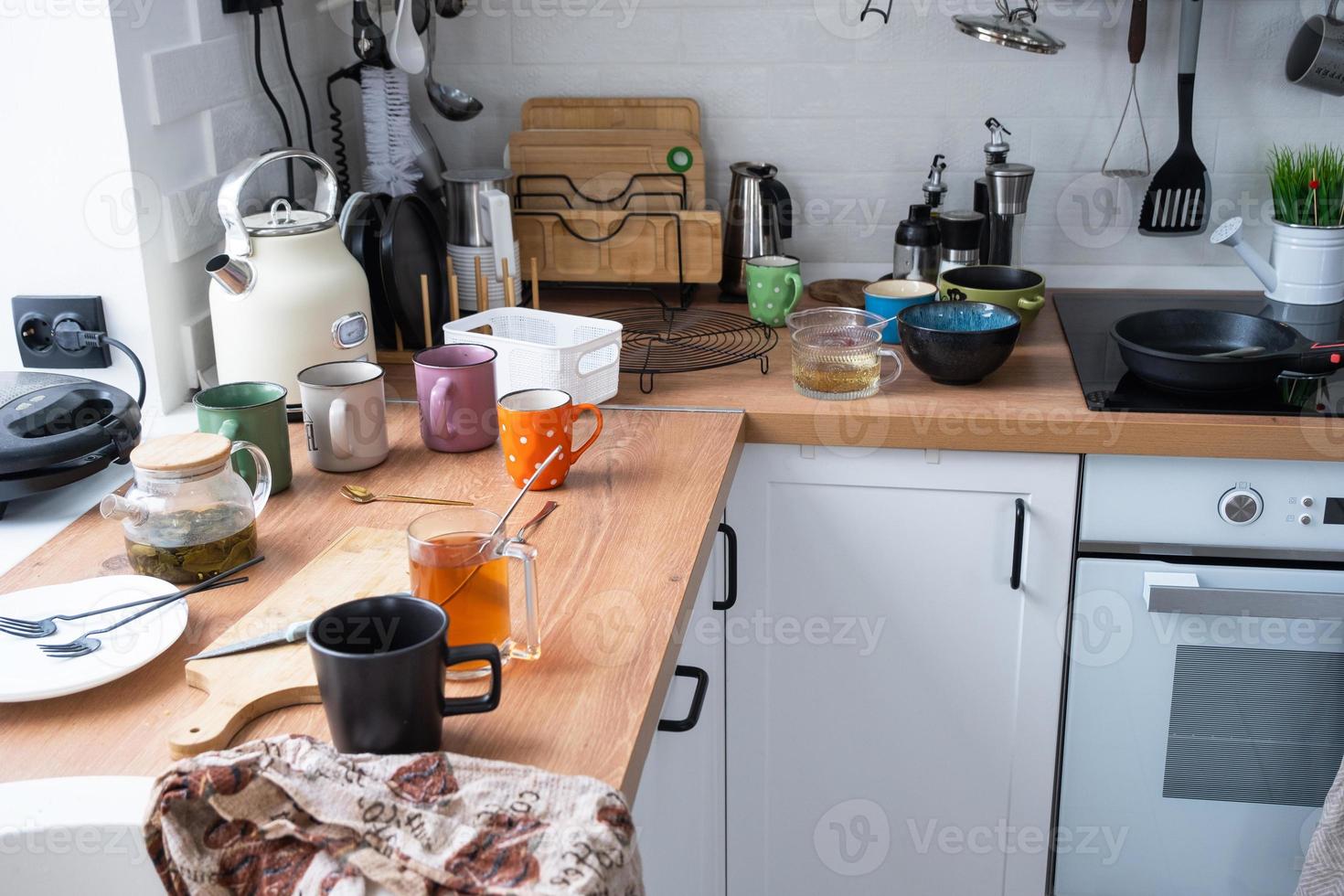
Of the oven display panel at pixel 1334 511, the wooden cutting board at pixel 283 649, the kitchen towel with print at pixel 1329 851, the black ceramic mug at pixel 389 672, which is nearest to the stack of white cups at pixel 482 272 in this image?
the wooden cutting board at pixel 283 649

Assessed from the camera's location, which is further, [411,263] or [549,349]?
[411,263]

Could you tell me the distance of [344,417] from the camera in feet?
4.99

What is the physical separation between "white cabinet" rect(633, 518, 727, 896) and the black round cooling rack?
288mm

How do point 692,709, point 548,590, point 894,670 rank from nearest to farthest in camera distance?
point 548,590, point 692,709, point 894,670

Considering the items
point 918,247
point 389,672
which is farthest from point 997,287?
point 389,672

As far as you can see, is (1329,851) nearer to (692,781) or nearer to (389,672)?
(692,781)

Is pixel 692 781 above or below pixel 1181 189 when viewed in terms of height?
below

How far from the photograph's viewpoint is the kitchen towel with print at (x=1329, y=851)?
1.62m

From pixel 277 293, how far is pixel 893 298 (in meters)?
0.90

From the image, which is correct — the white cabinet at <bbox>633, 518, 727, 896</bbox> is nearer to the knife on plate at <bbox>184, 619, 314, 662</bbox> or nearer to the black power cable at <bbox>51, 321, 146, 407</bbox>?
the knife on plate at <bbox>184, 619, 314, 662</bbox>

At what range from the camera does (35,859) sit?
940mm

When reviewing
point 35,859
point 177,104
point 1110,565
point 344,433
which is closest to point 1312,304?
point 1110,565

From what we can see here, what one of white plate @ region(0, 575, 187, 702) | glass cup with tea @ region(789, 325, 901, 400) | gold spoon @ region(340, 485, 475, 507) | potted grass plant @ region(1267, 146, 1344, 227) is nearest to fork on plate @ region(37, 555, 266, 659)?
white plate @ region(0, 575, 187, 702)

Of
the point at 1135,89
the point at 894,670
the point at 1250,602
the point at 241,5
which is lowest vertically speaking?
the point at 894,670
